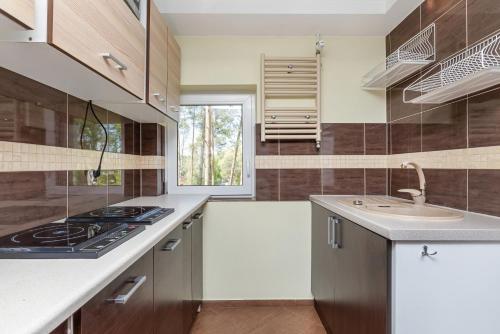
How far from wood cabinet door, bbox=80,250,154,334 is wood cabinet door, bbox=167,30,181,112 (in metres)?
1.33

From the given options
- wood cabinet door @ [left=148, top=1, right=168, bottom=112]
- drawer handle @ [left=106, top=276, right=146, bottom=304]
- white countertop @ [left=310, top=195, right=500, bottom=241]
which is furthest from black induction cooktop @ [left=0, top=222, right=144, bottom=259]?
white countertop @ [left=310, top=195, right=500, bottom=241]

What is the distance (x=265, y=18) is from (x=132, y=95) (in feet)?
4.07

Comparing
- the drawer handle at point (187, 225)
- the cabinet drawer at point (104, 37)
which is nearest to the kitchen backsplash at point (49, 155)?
the cabinet drawer at point (104, 37)

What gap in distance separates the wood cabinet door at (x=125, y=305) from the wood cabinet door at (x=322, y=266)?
1.20 metres

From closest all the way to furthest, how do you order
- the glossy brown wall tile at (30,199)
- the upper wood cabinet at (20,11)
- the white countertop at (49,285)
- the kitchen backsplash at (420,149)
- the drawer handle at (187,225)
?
1. the white countertop at (49,285)
2. the upper wood cabinet at (20,11)
3. the glossy brown wall tile at (30,199)
4. the kitchen backsplash at (420,149)
5. the drawer handle at (187,225)

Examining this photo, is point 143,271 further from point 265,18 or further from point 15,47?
point 265,18

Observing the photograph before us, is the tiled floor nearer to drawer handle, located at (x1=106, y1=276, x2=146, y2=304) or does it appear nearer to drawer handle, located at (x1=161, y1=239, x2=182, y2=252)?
drawer handle, located at (x1=161, y1=239, x2=182, y2=252)

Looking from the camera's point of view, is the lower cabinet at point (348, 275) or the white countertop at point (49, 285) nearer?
the white countertop at point (49, 285)

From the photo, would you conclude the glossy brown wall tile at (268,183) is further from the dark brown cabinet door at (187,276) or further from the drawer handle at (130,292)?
the drawer handle at (130,292)

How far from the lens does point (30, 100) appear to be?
1260mm

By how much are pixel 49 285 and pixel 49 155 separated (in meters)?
0.88

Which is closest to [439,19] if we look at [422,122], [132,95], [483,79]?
[422,122]

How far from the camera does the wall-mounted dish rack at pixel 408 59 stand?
1899mm

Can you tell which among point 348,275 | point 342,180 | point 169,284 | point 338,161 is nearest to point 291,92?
point 338,161
